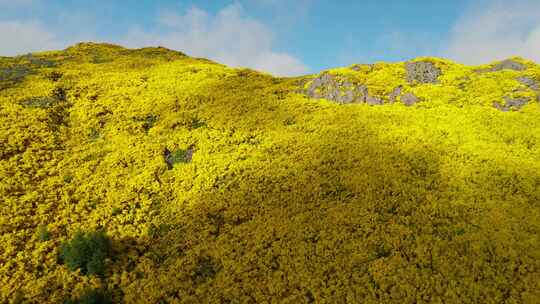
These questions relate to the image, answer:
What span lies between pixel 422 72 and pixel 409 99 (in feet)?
15.9

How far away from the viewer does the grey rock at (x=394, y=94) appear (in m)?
32.1

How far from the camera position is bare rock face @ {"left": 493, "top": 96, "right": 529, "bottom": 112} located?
2894 centimetres

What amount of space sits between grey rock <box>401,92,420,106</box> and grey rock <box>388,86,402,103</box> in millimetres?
588

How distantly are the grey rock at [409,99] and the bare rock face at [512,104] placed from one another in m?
5.71

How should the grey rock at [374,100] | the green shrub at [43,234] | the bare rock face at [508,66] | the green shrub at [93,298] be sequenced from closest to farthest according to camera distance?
the green shrub at [93,298], the green shrub at [43,234], the grey rock at [374,100], the bare rock face at [508,66]

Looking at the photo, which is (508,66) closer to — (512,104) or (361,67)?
(512,104)

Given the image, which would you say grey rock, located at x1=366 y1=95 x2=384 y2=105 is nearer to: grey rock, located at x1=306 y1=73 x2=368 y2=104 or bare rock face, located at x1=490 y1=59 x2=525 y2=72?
grey rock, located at x1=306 y1=73 x2=368 y2=104

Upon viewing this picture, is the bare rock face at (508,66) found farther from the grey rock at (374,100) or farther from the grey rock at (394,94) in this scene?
the grey rock at (374,100)

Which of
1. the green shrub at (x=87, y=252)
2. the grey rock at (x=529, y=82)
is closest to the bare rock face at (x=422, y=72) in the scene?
the grey rock at (x=529, y=82)

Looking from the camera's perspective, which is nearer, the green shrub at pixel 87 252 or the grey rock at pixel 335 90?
the green shrub at pixel 87 252

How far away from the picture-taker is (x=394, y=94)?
107ft

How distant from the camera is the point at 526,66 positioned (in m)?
32.8

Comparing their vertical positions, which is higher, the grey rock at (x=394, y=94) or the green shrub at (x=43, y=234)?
the grey rock at (x=394, y=94)

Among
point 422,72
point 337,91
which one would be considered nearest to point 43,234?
point 337,91
